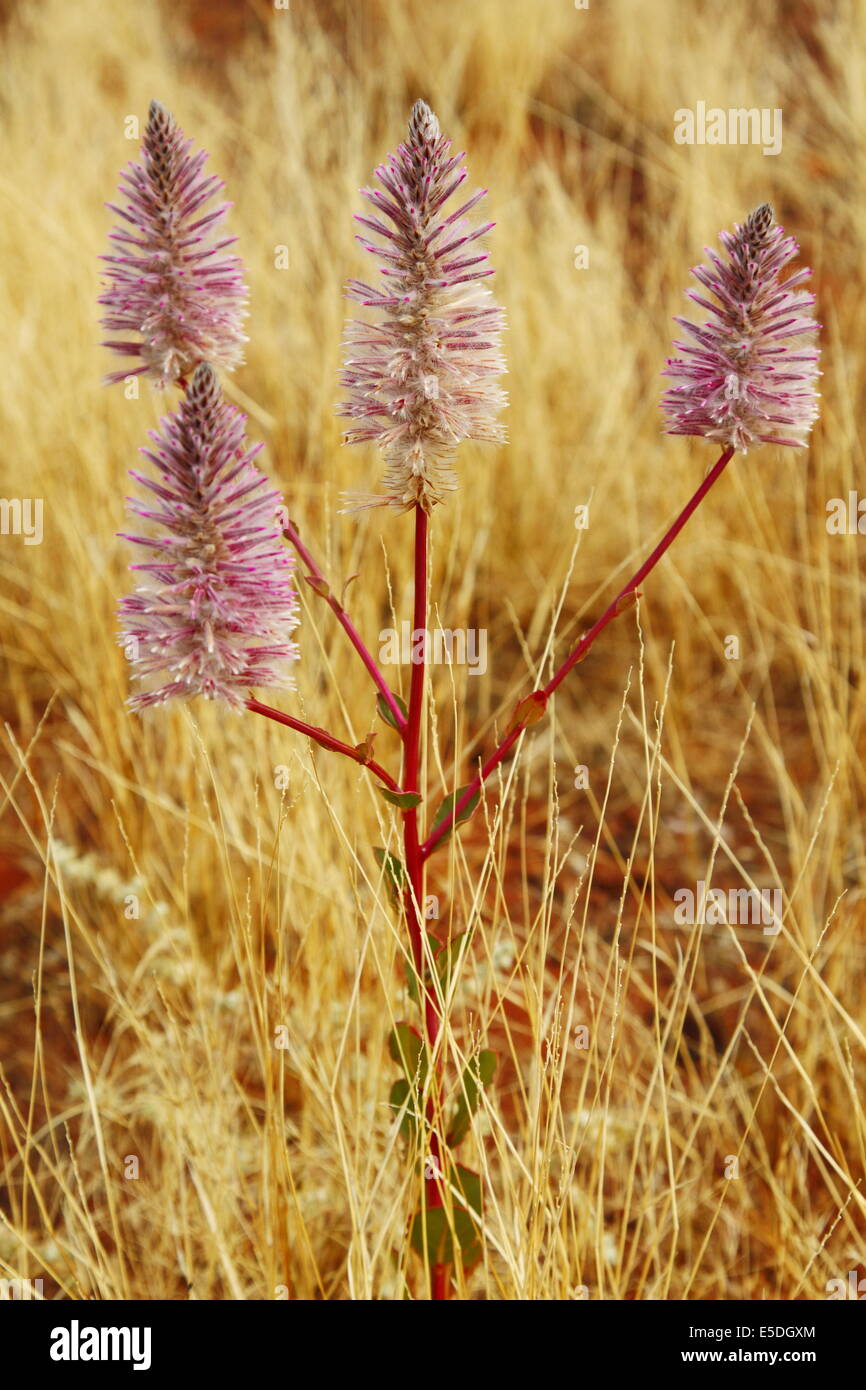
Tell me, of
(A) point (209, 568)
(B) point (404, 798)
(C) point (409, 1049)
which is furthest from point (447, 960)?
(A) point (209, 568)

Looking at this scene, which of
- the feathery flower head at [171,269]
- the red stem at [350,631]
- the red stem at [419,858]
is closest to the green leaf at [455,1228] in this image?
the red stem at [419,858]

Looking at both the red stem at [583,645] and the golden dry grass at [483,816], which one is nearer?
the red stem at [583,645]

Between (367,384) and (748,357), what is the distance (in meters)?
0.33

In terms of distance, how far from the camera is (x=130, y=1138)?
212 centimetres

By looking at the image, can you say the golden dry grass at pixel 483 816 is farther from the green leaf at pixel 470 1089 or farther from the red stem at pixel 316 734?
the red stem at pixel 316 734

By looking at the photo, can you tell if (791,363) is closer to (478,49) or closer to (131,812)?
(131,812)

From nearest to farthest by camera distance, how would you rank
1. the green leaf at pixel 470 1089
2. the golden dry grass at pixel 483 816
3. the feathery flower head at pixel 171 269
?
the feathery flower head at pixel 171 269 → the green leaf at pixel 470 1089 → the golden dry grass at pixel 483 816

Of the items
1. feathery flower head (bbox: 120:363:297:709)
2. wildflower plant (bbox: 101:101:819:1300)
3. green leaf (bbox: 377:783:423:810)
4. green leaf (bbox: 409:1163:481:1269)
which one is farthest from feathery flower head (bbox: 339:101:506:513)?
green leaf (bbox: 409:1163:481:1269)

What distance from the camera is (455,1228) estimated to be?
1348 millimetres

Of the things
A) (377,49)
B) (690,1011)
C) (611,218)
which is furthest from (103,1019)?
(377,49)

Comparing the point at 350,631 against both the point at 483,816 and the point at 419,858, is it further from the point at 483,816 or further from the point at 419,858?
the point at 483,816

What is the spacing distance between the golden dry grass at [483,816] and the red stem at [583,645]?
72mm

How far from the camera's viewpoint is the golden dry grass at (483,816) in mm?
1535

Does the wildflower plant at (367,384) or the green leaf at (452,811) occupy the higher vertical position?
the wildflower plant at (367,384)
